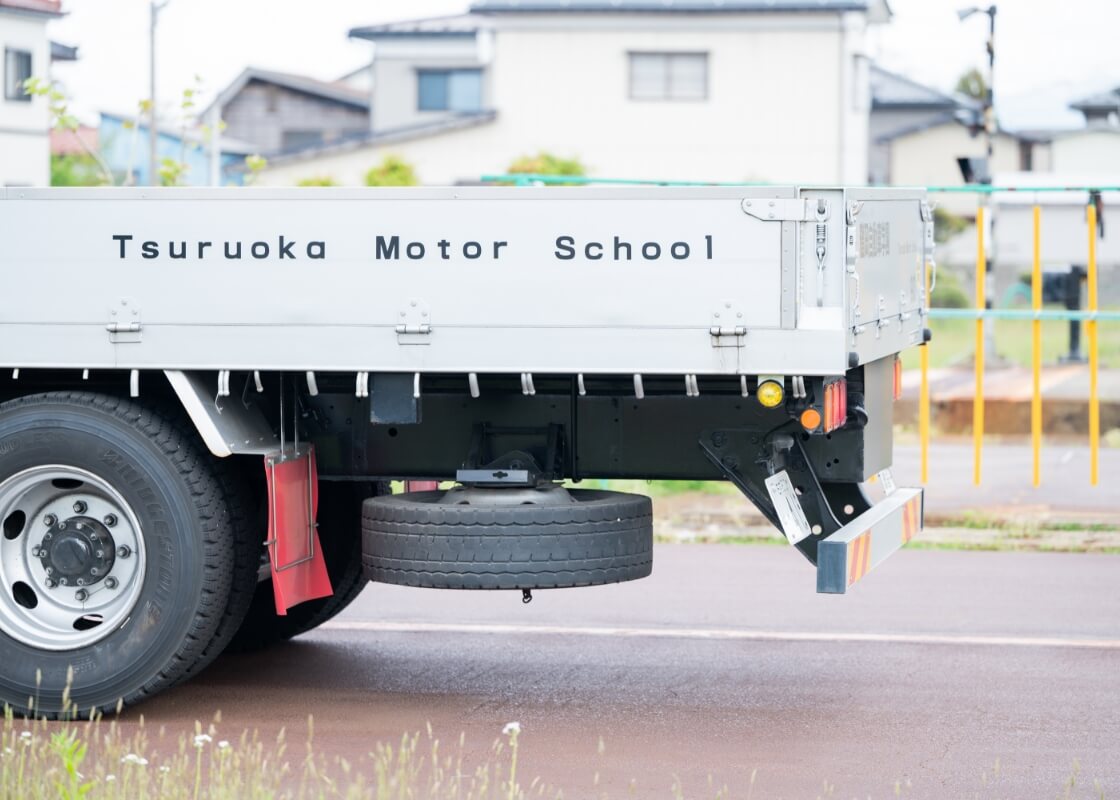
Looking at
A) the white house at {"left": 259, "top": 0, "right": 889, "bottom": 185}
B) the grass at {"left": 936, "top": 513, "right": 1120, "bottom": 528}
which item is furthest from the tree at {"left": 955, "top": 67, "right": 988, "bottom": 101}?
the grass at {"left": 936, "top": 513, "right": 1120, "bottom": 528}

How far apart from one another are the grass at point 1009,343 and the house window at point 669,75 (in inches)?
432

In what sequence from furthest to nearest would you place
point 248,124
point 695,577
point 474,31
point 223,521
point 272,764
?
1. point 248,124
2. point 474,31
3. point 695,577
4. point 223,521
5. point 272,764

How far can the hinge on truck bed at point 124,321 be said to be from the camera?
Answer: 22.2ft

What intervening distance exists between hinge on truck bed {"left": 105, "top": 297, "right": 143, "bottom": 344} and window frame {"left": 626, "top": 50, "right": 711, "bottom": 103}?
40142mm

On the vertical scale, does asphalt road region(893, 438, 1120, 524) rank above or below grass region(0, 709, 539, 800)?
above

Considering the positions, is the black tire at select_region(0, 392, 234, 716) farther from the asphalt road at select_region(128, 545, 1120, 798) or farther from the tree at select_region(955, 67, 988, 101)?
the tree at select_region(955, 67, 988, 101)

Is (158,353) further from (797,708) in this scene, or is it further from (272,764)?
(797,708)

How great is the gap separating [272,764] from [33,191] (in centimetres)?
219

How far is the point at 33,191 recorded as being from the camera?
22.2ft

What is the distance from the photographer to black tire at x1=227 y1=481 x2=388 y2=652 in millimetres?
8109

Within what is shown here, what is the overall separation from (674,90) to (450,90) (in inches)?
462

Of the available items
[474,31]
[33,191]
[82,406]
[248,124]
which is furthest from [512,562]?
[248,124]

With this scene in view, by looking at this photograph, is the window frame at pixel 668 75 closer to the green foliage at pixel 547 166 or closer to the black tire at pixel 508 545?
the green foliage at pixel 547 166

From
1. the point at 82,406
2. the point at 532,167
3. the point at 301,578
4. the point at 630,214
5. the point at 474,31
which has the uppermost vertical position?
the point at 474,31
